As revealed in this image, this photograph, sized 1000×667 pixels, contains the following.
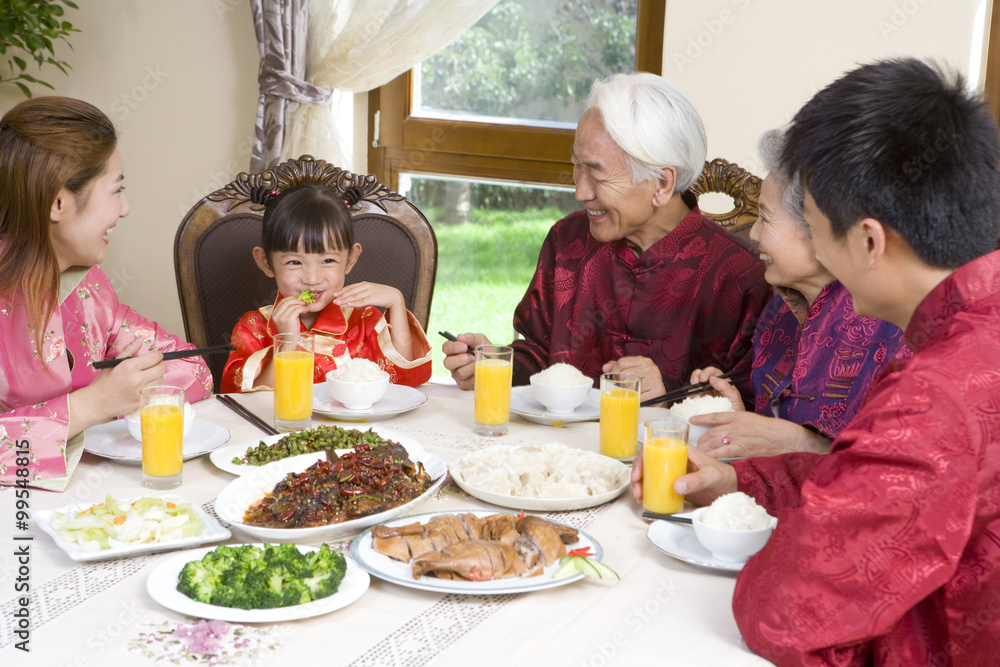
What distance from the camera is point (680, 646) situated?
3.34 ft

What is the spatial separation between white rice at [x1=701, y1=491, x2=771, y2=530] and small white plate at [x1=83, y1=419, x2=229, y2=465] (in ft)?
2.76

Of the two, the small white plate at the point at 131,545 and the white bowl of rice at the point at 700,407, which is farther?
the white bowl of rice at the point at 700,407

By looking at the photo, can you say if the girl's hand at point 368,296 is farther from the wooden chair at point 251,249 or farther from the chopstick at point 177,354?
the chopstick at point 177,354

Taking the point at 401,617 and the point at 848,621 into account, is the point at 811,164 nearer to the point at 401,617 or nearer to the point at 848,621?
the point at 848,621

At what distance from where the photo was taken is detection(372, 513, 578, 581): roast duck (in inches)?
44.3

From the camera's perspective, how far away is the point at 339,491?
1.30 meters

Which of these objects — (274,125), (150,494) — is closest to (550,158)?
(274,125)

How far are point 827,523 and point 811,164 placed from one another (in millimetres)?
417

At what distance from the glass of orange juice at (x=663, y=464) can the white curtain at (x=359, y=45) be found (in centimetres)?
246

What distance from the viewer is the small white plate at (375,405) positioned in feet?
6.02

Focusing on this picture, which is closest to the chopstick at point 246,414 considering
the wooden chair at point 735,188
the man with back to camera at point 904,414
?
the man with back to camera at point 904,414

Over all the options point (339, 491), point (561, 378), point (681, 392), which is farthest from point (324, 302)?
point (339, 491)

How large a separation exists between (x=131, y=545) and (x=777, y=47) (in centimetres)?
249

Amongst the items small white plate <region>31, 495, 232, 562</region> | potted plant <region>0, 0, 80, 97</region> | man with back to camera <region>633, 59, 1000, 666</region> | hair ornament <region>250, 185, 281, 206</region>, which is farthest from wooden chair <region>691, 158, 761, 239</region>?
potted plant <region>0, 0, 80, 97</region>
